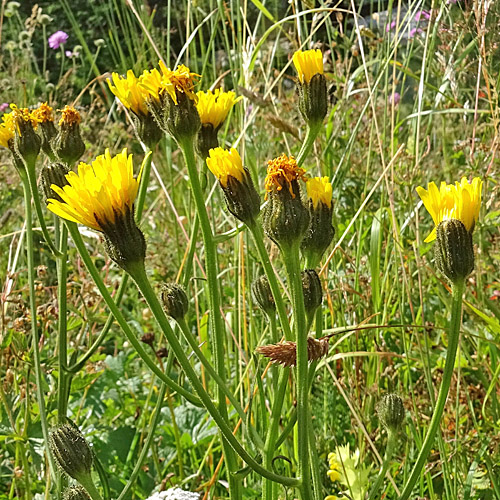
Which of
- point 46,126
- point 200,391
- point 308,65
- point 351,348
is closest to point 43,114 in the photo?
point 46,126

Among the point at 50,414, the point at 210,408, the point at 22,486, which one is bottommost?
the point at 22,486

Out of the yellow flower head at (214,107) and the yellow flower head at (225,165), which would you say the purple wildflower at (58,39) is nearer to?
the yellow flower head at (214,107)

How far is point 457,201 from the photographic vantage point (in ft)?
2.96

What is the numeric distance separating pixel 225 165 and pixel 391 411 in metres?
0.42

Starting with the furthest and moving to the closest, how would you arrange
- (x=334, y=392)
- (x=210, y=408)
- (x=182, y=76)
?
1. (x=334, y=392)
2. (x=182, y=76)
3. (x=210, y=408)

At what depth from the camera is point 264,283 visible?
107 cm

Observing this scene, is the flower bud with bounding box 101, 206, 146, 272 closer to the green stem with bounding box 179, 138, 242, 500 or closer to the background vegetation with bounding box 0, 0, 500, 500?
the green stem with bounding box 179, 138, 242, 500

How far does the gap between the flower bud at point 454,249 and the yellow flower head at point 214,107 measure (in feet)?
1.33

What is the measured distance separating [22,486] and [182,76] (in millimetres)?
→ 940

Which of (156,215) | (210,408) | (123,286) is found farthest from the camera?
(156,215)

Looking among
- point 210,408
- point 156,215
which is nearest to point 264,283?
point 210,408

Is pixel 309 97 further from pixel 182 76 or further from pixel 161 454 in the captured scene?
pixel 161 454

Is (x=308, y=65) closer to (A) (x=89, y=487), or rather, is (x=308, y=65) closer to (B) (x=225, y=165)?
(B) (x=225, y=165)

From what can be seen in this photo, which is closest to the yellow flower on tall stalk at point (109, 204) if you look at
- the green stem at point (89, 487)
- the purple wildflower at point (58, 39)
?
the green stem at point (89, 487)
